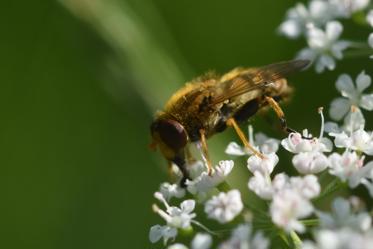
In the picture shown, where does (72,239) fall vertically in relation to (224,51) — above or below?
below

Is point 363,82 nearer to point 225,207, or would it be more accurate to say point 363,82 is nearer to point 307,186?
point 307,186

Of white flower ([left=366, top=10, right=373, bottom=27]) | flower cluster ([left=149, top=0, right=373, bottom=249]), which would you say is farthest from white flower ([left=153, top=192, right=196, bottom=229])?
white flower ([left=366, top=10, right=373, bottom=27])

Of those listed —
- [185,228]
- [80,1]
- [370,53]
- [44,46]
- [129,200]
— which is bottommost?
[185,228]

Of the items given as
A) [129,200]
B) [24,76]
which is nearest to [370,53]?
[129,200]

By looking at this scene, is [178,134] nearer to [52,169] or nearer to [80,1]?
[80,1]

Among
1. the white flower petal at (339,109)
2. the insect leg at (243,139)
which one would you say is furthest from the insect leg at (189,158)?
the white flower petal at (339,109)

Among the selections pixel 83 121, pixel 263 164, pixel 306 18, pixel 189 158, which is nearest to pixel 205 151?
pixel 189 158

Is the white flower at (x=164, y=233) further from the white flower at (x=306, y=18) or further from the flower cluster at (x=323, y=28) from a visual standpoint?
the white flower at (x=306, y=18)
